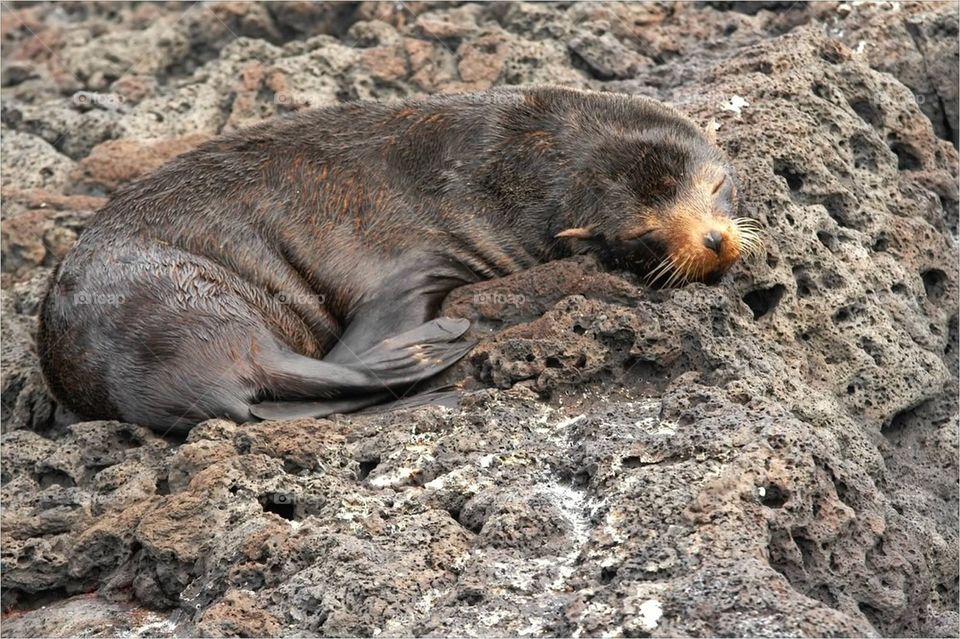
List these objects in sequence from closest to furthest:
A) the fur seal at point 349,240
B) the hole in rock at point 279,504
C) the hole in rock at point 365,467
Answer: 1. the hole in rock at point 279,504
2. the hole in rock at point 365,467
3. the fur seal at point 349,240

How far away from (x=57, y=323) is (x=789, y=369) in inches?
150

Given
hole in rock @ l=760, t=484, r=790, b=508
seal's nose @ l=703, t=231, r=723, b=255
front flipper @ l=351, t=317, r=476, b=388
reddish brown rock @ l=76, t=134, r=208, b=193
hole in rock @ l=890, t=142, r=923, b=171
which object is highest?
seal's nose @ l=703, t=231, r=723, b=255

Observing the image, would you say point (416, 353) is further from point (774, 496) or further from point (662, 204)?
point (774, 496)

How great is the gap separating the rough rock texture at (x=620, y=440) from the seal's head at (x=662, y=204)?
19 cm

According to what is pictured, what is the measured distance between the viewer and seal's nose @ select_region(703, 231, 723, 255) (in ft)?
21.6

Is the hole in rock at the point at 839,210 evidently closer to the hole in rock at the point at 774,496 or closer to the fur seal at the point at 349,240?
the fur seal at the point at 349,240

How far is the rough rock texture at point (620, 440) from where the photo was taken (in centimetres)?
495

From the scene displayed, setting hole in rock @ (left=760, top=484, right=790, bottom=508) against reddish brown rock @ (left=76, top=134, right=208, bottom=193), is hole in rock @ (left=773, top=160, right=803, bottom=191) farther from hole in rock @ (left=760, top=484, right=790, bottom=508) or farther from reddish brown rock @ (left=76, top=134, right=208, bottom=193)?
reddish brown rock @ (left=76, top=134, right=208, bottom=193)

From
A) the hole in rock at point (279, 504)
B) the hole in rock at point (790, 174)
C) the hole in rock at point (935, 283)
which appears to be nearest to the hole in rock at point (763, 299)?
the hole in rock at point (790, 174)

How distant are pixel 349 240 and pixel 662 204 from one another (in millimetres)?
1734

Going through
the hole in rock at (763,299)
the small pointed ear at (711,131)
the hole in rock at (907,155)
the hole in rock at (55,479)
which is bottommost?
the hole in rock at (55,479)

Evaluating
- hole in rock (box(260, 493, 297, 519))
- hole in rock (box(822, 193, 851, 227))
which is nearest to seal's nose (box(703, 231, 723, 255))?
hole in rock (box(822, 193, 851, 227))

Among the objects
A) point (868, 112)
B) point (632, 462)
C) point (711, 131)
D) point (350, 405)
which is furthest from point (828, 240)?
point (350, 405)

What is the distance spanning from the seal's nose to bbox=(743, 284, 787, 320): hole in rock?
0.45m
